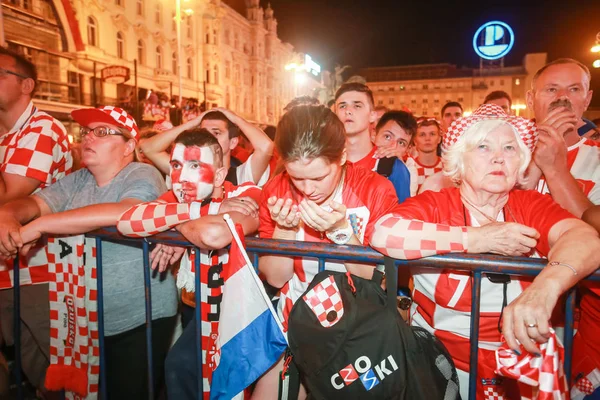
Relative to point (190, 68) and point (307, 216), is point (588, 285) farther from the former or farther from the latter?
point (190, 68)

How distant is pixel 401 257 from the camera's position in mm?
1748

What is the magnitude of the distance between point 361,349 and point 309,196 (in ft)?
A: 3.00

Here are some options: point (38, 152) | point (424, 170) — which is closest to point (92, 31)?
point (424, 170)

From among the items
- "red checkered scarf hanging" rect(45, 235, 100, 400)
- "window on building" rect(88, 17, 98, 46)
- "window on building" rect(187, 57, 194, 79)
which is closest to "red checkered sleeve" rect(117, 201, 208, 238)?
"red checkered scarf hanging" rect(45, 235, 100, 400)

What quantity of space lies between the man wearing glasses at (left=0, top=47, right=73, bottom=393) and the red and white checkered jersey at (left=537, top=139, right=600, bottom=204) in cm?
365

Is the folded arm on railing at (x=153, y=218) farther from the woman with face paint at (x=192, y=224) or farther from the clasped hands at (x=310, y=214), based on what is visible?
the clasped hands at (x=310, y=214)

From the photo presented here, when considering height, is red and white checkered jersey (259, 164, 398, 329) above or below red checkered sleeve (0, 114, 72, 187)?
below

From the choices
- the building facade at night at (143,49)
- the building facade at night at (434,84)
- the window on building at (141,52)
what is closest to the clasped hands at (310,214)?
the building facade at night at (143,49)

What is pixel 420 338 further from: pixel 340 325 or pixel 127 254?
pixel 127 254

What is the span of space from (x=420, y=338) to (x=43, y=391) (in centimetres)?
301

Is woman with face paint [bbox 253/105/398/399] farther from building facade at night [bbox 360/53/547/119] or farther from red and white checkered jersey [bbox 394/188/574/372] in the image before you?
building facade at night [bbox 360/53/547/119]

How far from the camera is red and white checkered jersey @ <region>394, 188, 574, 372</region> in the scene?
6.16ft

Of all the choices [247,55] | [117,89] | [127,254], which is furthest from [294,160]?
[247,55]

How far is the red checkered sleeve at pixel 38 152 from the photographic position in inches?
113
